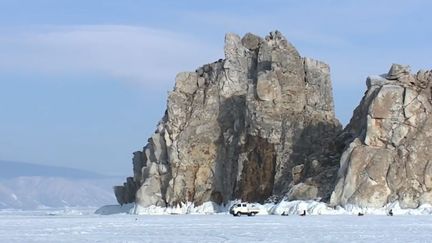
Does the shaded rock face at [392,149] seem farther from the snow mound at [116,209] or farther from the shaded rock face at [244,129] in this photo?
the snow mound at [116,209]

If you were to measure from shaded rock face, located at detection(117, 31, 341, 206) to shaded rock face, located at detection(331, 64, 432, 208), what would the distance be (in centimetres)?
773


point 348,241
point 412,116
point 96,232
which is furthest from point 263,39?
point 348,241

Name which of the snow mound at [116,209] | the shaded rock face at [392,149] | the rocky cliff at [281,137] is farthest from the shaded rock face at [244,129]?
the shaded rock face at [392,149]

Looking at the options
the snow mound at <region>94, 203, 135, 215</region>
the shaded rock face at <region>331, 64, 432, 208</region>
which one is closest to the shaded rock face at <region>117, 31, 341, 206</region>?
the snow mound at <region>94, 203, 135, 215</region>

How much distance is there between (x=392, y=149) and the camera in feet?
237

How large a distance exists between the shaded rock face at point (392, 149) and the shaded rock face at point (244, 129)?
7.73 metres

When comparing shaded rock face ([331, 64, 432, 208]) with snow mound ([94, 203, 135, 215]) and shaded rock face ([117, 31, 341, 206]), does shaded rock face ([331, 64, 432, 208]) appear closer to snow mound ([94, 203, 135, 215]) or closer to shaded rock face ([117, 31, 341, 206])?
shaded rock face ([117, 31, 341, 206])

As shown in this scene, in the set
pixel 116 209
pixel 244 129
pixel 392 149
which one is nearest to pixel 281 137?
pixel 244 129

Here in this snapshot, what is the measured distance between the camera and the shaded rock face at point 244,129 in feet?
282

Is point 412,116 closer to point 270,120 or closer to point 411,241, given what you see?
point 270,120

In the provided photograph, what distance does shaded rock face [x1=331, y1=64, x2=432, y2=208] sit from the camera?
6900 centimetres

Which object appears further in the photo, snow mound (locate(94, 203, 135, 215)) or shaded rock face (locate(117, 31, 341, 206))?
snow mound (locate(94, 203, 135, 215))

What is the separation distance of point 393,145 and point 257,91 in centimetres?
1954

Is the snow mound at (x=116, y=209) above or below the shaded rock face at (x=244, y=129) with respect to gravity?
below
